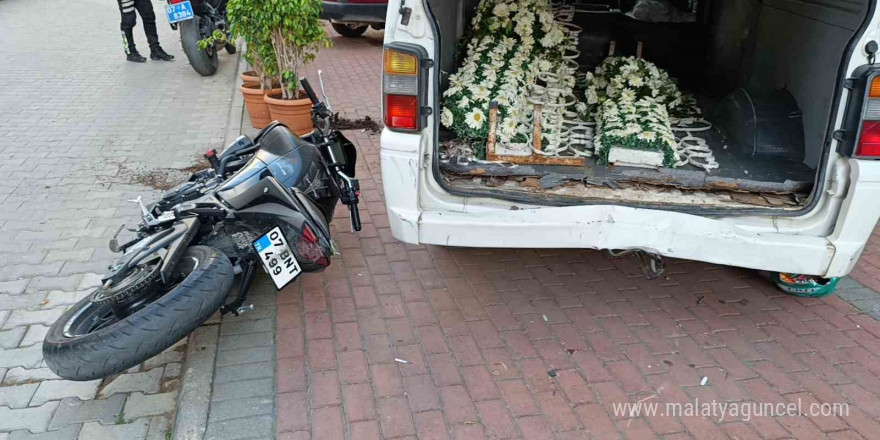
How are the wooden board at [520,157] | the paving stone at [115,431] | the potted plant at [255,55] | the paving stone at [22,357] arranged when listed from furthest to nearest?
1. the potted plant at [255,55]
2. the wooden board at [520,157]
3. the paving stone at [22,357]
4. the paving stone at [115,431]

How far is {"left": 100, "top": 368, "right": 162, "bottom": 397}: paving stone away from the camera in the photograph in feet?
9.66

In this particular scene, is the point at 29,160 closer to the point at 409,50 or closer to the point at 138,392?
the point at 138,392

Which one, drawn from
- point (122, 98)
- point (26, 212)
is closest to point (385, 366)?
point (26, 212)

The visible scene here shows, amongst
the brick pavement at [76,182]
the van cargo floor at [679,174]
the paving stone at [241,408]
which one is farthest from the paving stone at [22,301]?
the van cargo floor at [679,174]

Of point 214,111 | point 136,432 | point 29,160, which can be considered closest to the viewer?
point 136,432

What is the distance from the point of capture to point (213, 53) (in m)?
9.14

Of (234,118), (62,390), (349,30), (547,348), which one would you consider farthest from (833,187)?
(349,30)

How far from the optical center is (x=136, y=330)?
2615mm

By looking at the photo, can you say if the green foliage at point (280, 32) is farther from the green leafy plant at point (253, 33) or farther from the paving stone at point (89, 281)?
the paving stone at point (89, 281)

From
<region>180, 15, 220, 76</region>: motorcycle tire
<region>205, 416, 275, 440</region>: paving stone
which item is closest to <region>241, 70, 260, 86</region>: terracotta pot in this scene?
<region>180, 15, 220, 76</region>: motorcycle tire

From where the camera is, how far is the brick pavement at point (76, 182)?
2.86 meters

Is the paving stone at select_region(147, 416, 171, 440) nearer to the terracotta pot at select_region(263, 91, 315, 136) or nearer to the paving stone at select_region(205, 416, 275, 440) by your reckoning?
the paving stone at select_region(205, 416, 275, 440)

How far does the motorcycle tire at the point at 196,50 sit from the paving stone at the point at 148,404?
677 centimetres

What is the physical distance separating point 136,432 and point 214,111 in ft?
17.8
